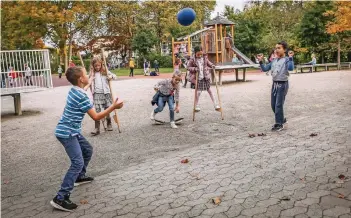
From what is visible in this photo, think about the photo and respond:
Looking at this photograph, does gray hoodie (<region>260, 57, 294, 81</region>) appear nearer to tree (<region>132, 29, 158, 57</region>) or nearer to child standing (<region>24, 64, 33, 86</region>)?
child standing (<region>24, 64, 33, 86</region>)

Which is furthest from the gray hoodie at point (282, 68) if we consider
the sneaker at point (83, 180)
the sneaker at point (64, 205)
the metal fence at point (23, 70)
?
the metal fence at point (23, 70)

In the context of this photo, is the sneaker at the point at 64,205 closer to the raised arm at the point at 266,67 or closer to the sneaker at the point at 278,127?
the sneaker at the point at 278,127

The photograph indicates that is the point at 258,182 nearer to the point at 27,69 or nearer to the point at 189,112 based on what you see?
the point at 189,112

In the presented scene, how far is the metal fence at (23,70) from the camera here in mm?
11531

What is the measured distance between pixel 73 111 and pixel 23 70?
8.77 metres

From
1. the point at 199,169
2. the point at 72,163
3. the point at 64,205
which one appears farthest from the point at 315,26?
the point at 64,205

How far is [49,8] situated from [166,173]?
31.9 m

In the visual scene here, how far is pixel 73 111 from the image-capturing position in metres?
4.08

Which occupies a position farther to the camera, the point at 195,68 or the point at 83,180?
the point at 195,68

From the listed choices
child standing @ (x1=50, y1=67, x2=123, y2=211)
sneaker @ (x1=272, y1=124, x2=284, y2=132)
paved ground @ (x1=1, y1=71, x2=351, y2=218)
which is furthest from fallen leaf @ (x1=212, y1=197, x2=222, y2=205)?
sneaker @ (x1=272, y1=124, x2=284, y2=132)

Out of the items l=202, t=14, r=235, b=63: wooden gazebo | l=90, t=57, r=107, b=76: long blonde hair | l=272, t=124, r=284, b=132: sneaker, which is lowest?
l=272, t=124, r=284, b=132: sneaker

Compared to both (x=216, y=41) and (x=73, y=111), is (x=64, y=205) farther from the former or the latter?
(x=216, y=41)

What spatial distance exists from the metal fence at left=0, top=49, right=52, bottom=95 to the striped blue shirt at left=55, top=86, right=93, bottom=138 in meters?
8.02

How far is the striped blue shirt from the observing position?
4.03 metres
